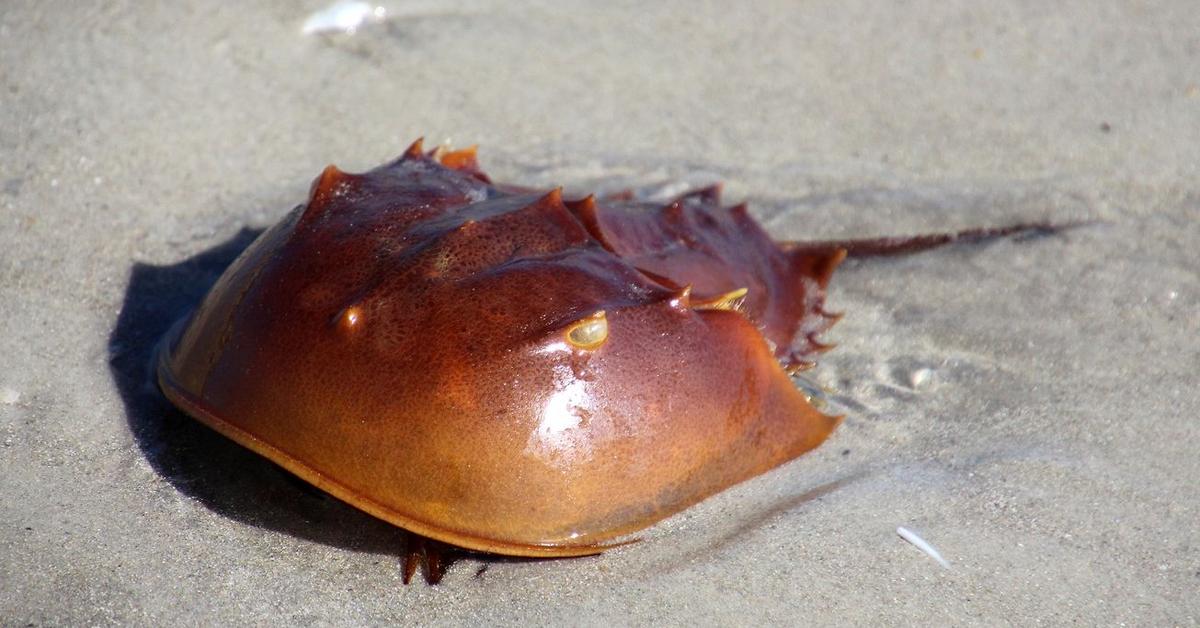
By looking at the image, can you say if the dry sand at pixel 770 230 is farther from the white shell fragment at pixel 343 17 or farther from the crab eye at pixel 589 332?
the crab eye at pixel 589 332

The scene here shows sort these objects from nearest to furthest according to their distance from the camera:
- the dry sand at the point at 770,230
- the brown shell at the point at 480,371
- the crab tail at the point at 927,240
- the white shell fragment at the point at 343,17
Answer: the brown shell at the point at 480,371 < the dry sand at the point at 770,230 < the crab tail at the point at 927,240 < the white shell fragment at the point at 343,17

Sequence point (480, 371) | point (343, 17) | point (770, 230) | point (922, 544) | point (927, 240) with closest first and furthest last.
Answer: point (480, 371)
point (922, 544)
point (927, 240)
point (770, 230)
point (343, 17)

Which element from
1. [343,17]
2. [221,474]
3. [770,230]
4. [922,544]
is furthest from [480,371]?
[343,17]

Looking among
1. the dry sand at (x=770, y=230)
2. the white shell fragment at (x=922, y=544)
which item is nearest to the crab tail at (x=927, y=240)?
the dry sand at (x=770, y=230)

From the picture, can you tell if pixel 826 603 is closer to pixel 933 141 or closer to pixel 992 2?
pixel 933 141

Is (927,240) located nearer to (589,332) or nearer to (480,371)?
(589,332)

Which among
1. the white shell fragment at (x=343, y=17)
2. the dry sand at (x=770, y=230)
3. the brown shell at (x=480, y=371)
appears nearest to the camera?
the brown shell at (x=480, y=371)

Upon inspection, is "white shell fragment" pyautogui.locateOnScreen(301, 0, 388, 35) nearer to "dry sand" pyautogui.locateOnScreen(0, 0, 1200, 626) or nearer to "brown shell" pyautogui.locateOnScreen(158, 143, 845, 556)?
"dry sand" pyautogui.locateOnScreen(0, 0, 1200, 626)
